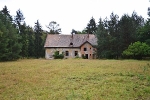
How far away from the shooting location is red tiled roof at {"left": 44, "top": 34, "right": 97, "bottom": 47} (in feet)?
157

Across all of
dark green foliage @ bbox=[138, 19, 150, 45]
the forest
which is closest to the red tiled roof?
the forest

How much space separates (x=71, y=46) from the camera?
4775 centimetres

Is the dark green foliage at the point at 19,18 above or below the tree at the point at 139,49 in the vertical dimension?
above

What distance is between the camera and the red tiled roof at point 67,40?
47.8 meters

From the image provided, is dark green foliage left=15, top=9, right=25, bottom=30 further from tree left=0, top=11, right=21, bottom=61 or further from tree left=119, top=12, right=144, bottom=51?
tree left=119, top=12, right=144, bottom=51

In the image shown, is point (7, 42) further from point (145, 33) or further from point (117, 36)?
point (145, 33)

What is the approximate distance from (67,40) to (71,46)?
2.30 metres

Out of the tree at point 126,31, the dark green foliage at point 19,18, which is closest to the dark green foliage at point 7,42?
the dark green foliage at point 19,18

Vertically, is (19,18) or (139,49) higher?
(19,18)

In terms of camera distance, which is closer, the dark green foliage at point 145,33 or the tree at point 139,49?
the tree at point 139,49

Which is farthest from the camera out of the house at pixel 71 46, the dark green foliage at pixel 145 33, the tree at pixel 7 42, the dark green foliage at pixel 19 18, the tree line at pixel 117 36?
the dark green foliage at pixel 19 18

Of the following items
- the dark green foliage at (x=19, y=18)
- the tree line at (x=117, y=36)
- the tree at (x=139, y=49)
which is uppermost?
the dark green foliage at (x=19, y=18)

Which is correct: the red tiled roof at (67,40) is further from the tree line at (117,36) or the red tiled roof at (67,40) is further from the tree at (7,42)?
the tree at (7,42)

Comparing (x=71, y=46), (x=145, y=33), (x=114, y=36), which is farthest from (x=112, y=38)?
(x=71, y=46)
